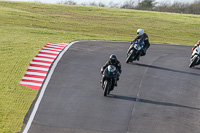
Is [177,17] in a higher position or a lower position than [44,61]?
lower

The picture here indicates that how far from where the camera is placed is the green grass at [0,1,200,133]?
16.5 metres

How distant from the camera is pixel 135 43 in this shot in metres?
23.4

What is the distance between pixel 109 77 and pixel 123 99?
41.7 inches

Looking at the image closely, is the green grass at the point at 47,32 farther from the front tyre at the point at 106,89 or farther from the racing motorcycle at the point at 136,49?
the racing motorcycle at the point at 136,49

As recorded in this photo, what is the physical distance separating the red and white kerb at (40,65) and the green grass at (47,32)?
329 millimetres

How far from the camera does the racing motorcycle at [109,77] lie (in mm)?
17031

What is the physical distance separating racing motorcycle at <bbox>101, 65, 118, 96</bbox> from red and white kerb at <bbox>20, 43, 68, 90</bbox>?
298cm

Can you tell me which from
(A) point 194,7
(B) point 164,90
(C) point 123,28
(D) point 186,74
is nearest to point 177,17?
(C) point 123,28

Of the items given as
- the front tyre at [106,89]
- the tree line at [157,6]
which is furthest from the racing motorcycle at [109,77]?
the tree line at [157,6]

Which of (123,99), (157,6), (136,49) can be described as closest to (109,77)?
(123,99)

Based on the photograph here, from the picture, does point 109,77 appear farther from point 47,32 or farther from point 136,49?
point 47,32

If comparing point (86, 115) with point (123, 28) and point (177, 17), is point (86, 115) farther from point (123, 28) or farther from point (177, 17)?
point (177, 17)

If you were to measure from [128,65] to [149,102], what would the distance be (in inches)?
254

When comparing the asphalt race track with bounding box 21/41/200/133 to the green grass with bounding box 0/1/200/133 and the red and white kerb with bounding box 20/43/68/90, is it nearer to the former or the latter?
the red and white kerb with bounding box 20/43/68/90
